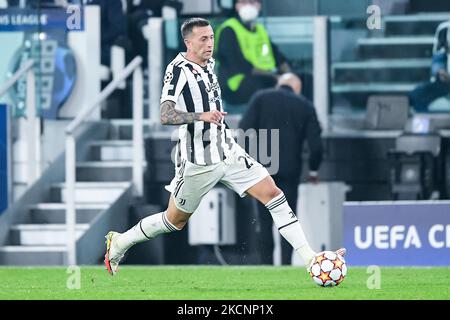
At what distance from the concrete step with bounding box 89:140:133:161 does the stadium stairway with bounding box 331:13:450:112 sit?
2.50 m

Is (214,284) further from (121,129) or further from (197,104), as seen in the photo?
(121,129)

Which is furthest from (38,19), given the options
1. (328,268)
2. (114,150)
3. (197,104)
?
(328,268)

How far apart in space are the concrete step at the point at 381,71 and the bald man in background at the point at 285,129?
1.11 metres

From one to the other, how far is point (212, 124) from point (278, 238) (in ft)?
18.2

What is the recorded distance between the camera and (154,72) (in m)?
19.4

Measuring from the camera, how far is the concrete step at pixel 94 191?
63.0ft

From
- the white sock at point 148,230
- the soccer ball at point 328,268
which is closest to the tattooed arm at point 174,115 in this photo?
the white sock at point 148,230

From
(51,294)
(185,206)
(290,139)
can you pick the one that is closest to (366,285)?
(185,206)

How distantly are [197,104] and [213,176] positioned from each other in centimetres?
54

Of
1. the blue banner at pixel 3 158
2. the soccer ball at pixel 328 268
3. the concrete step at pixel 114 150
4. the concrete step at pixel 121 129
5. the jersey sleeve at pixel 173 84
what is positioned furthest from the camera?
the concrete step at pixel 121 129

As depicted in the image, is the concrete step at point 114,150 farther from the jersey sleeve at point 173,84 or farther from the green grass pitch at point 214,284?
the jersey sleeve at point 173,84

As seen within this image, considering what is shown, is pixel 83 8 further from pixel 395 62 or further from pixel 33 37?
pixel 395 62

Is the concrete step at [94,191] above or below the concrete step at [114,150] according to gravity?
below

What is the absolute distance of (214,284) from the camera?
1341 centimetres
